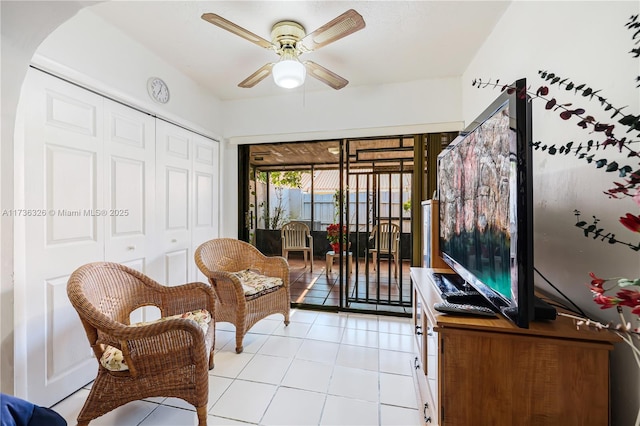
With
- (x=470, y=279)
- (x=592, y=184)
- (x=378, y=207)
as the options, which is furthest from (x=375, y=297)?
(x=592, y=184)

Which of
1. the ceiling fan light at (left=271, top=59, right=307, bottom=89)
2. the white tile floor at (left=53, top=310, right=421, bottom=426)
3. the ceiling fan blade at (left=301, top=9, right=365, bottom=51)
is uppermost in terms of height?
the ceiling fan blade at (left=301, top=9, right=365, bottom=51)

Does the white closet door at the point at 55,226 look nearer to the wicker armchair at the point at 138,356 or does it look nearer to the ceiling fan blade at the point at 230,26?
the wicker armchair at the point at 138,356

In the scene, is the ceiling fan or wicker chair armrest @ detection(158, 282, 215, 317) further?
wicker chair armrest @ detection(158, 282, 215, 317)

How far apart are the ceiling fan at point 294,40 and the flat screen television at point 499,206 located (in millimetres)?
918

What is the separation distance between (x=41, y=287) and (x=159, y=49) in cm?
194

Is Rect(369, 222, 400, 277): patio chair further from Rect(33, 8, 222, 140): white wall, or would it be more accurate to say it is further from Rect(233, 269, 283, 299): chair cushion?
Rect(33, 8, 222, 140): white wall

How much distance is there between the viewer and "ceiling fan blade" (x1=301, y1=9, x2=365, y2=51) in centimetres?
138

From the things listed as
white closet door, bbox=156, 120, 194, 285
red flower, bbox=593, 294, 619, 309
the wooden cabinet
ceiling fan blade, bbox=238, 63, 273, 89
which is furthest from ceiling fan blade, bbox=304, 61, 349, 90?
red flower, bbox=593, 294, 619, 309

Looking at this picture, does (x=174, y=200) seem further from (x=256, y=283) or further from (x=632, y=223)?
(x=632, y=223)

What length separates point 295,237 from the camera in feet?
14.2

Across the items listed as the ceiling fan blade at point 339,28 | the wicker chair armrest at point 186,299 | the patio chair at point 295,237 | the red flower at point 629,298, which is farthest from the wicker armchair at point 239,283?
the red flower at point 629,298

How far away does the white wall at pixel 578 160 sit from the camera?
904 mm

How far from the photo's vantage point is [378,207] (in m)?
3.09

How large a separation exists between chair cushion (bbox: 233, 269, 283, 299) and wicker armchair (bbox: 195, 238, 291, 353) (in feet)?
0.06
